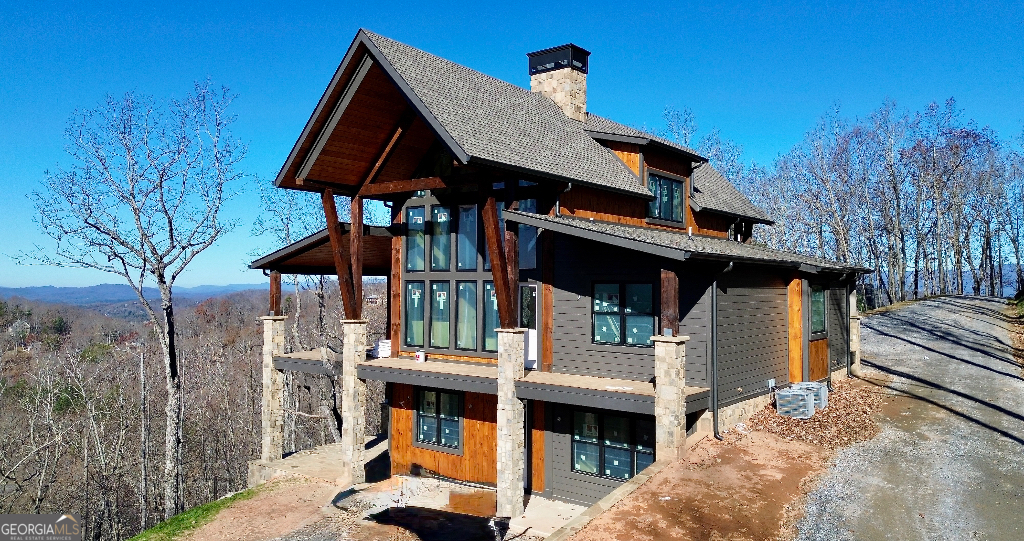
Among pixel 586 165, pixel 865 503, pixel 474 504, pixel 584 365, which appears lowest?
pixel 474 504

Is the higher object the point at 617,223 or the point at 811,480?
the point at 617,223

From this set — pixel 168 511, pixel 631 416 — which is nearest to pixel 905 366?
pixel 631 416

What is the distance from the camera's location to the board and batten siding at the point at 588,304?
11.7 meters

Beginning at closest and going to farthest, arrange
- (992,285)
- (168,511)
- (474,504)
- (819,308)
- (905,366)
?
(474,504) → (819,308) → (905,366) → (168,511) → (992,285)

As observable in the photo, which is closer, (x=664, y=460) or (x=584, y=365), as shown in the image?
(x=664, y=460)

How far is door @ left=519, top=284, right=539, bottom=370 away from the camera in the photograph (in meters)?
12.9

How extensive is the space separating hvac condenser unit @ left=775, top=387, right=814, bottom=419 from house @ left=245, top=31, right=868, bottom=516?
17.0 inches

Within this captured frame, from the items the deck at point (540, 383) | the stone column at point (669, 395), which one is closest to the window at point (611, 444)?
the deck at point (540, 383)

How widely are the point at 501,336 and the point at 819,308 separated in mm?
8597

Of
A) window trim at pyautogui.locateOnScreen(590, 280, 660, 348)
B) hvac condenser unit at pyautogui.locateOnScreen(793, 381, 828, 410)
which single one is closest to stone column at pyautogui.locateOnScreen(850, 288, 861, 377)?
hvac condenser unit at pyautogui.locateOnScreen(793, 381, 828, 410)

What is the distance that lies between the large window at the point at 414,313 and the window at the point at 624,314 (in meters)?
4.63

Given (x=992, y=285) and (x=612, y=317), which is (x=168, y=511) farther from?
(x=992, y=285)

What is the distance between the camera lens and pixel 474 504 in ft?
43.4

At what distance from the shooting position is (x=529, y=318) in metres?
13.0
